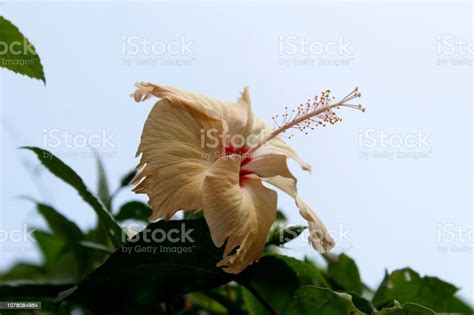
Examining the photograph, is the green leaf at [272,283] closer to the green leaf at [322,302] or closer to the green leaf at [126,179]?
the green leaf at [322,302]

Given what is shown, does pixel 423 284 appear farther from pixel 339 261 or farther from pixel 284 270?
pixel 284 270

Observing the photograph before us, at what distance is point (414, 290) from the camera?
4.70 ft

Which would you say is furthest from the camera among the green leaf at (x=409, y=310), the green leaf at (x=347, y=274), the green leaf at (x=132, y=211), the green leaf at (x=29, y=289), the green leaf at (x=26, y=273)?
the green leaf at (x=26, y=273)

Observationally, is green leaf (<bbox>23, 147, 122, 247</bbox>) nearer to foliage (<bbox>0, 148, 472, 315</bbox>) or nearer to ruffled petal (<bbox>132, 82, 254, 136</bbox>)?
foliage (<bbox>0, 148, 472, 315</bbox>)

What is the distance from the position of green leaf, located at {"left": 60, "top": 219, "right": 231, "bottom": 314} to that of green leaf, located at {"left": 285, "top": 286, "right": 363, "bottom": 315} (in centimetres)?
17

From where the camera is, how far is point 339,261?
156 centimetres

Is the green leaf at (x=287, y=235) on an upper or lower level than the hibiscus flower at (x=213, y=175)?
lower

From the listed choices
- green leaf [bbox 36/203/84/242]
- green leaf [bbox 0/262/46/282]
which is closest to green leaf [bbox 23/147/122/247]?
green leaf [bbox 36/203/84/242]

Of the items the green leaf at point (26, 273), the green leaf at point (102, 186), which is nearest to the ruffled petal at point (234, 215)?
the green leaf at point (102, 186)

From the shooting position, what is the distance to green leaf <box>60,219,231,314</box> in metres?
1.13

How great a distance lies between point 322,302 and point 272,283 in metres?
0.23

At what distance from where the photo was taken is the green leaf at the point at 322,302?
107 centimetres

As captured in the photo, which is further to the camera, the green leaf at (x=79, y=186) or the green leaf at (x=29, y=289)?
the green leaf at (x=29, y=289)

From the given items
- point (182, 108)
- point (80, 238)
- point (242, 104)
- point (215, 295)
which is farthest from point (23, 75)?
point (215, 295)
